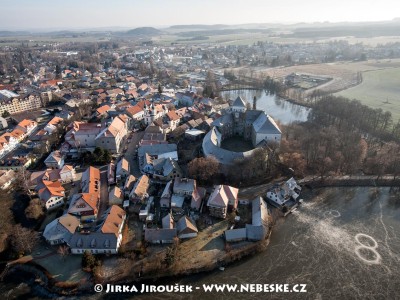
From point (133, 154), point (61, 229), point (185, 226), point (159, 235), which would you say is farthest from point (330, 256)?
point (133, 154)

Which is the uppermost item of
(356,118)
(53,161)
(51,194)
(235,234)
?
(356,118)

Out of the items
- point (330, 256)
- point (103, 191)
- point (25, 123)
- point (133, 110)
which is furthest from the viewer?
point (133, 110)

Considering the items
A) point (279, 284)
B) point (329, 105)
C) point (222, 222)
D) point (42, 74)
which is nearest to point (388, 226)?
point (279, 284)

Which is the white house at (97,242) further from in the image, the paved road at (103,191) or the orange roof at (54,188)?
the orange roof at (54,188)

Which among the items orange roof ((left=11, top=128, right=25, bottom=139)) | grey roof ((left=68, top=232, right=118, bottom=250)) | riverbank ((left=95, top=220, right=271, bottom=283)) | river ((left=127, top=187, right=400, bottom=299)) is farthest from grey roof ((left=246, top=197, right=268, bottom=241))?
orange roof ((left=11, top=128, right=25, bottom=139))

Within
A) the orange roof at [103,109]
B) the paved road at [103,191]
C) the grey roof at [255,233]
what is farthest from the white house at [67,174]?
the orange roof at [103,109]

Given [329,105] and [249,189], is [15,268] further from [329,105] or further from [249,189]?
[329,105]

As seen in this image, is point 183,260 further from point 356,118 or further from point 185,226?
point 356,118

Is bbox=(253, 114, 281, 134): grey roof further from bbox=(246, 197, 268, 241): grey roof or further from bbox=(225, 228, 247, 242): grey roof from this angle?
bbox=(225, 228, 247, 242): grey roof
